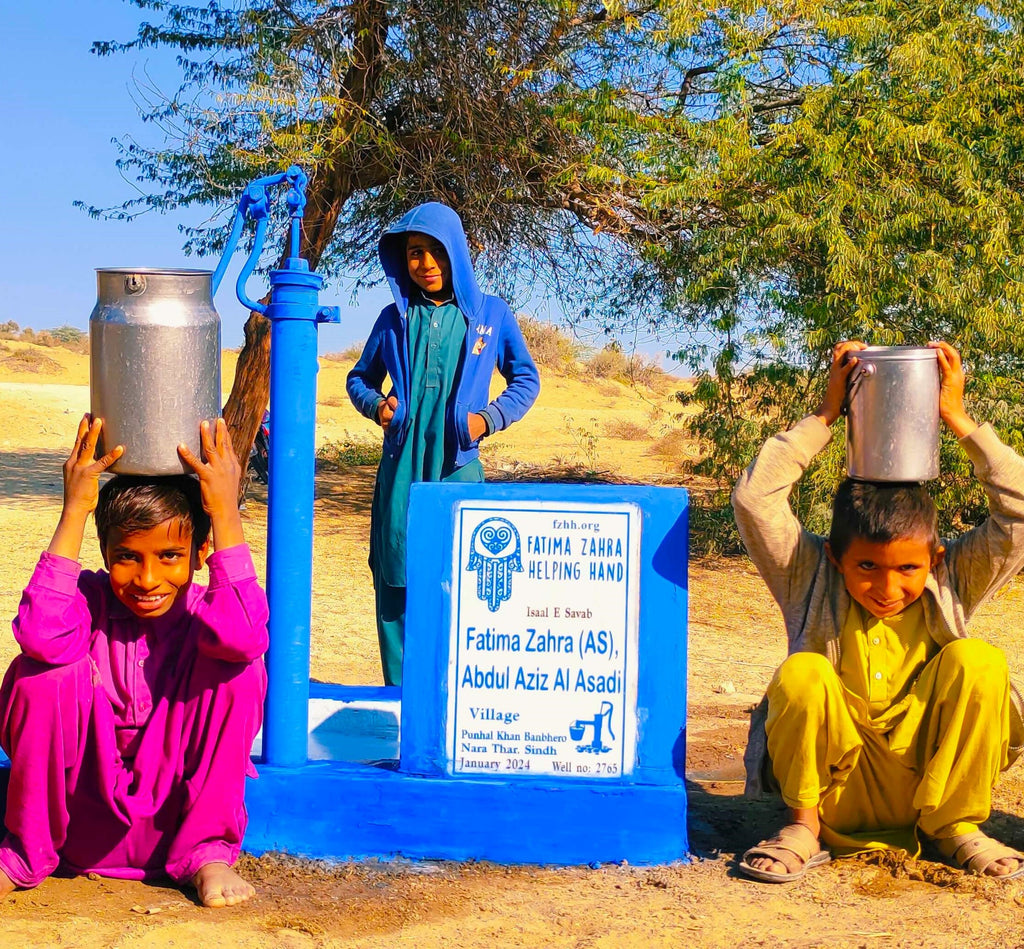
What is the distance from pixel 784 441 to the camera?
3.40 meters

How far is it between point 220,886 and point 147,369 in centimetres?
129

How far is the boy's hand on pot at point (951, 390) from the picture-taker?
3.25m

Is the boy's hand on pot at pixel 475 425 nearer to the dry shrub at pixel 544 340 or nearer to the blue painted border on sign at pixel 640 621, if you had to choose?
the blue painted border on sign at pixel 640 621

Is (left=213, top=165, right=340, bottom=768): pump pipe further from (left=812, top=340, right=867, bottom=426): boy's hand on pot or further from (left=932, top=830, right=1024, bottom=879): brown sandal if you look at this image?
(left=932, top=830, right=1024, bottom=879): brown sandal

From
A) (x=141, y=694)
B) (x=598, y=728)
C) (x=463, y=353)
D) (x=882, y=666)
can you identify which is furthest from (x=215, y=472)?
(x=882, y=666)

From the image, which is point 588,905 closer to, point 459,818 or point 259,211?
point 459,818

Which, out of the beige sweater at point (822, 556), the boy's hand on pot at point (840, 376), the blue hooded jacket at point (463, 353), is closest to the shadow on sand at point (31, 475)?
the blue hooded jacket at point (463, 353)

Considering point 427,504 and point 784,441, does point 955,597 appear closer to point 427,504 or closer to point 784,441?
point 784,441

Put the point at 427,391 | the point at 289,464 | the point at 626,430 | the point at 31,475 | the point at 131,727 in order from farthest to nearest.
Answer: the point at 626,430
the point at 31,475
the point at 427,391
the point at 289,464
the point at 131,727

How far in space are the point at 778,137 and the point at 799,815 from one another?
Result: 20.3 ft

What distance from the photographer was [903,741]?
3.33 meters

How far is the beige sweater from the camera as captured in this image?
3.27m

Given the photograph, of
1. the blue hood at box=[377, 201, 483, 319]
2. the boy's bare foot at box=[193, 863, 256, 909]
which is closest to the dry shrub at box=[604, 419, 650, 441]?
the blue hood at box=[377, 201, 483, 319]

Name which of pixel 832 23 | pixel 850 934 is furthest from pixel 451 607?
pixel 832 23
